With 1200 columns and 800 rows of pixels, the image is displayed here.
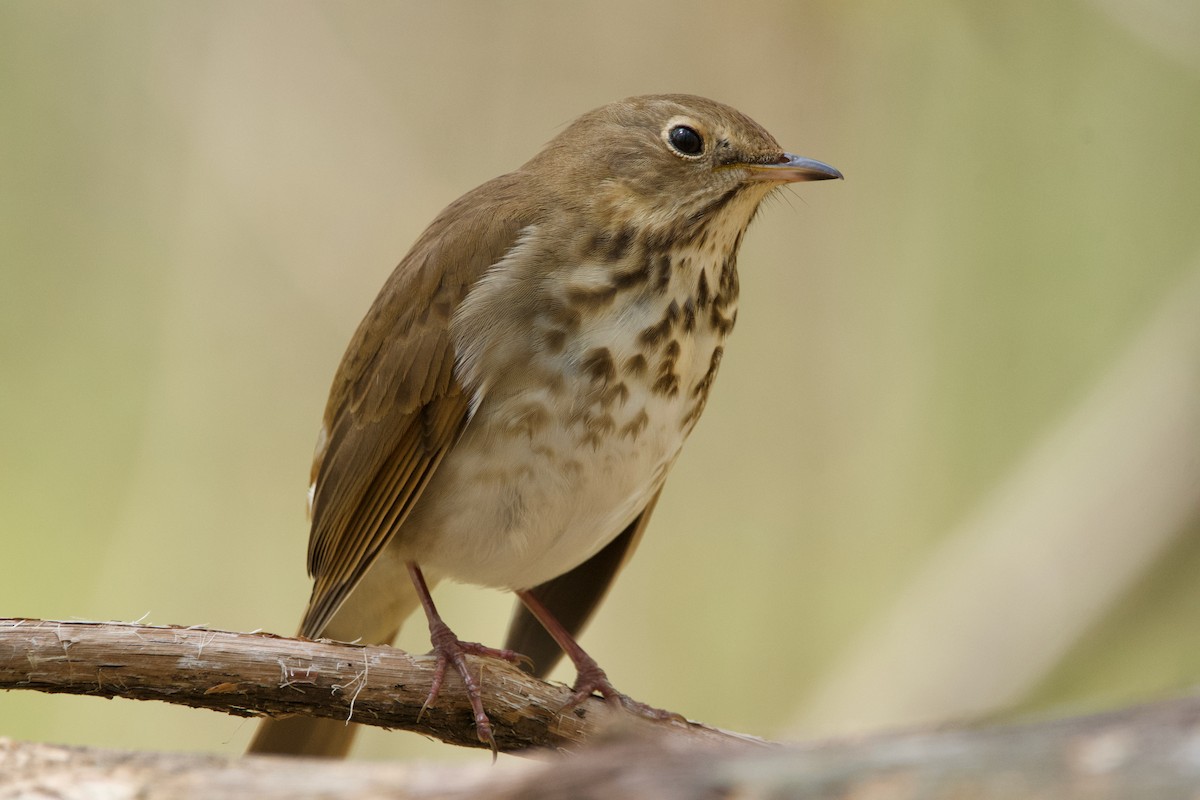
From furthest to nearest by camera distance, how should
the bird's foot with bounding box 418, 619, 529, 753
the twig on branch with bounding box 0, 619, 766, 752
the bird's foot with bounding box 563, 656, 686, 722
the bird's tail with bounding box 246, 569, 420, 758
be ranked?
the bird's tail with bounding box 246, 569, 420, 758 < the bird's foot with bounding box 563, 656, 686, 722 < the bird's foot with bounding box 418, 619, 529, 753 < the twig on branch with bounding box 0, 619, 766, 752

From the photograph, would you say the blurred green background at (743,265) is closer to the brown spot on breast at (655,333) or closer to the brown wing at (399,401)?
the brown wing at (399,401)

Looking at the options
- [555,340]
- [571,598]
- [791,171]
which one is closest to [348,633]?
[571,598]

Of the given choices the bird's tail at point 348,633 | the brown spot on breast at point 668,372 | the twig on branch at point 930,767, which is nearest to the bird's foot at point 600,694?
the bird's tail at point 348,633

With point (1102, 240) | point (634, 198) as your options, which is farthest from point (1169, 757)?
point (1102, 240)

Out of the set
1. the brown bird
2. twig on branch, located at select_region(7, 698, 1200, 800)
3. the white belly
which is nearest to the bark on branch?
twig on branch, located at select_region(7, 698, 1200, 800)

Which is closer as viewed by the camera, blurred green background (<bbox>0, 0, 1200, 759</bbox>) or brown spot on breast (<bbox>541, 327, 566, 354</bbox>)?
brown spot on breast (<bbox>541, 327, 566, 354</bbox>)

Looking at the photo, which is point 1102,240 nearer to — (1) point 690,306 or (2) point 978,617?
(2) point 978,617

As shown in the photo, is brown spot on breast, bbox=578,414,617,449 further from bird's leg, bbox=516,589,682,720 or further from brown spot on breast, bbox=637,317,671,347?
bird's leg, bbox=516,589,682,720
